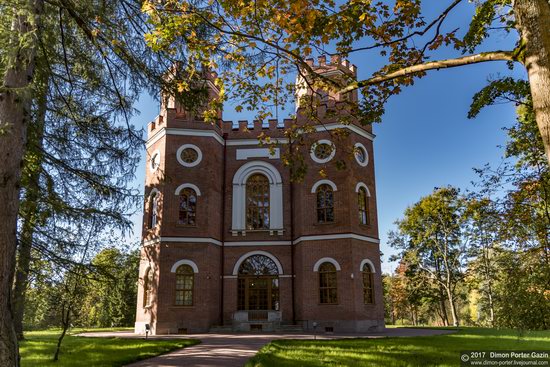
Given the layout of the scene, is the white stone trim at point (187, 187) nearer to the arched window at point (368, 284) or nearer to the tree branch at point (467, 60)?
the arched window at point (368, 284)

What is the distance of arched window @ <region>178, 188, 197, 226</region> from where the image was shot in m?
20.2

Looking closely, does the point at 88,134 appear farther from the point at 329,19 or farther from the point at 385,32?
the point at 385,32

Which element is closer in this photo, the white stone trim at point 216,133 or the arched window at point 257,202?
the white stone trim at point 216,133

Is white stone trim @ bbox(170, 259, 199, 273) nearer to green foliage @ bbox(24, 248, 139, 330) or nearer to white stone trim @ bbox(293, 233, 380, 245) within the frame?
white stone trim @ bbox(293, 233, 380, 245)

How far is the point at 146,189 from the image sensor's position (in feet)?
70.4

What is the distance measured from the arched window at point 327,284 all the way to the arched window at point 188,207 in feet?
21.2

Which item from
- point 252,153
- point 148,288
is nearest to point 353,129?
point 252,153

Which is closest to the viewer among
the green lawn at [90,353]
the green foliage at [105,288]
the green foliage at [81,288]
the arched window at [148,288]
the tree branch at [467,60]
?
the tree branch at [467,60]

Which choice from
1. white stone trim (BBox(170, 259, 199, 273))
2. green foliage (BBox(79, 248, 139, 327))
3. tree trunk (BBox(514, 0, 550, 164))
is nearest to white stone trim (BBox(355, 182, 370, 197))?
white stone trim (BBox(170, 259, 199, 273))

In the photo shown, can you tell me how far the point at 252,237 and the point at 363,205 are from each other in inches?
224

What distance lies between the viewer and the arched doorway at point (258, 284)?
20078 millimetres

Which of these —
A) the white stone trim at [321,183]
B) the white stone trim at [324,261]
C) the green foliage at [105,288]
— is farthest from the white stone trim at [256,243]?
the green foliage at [105,288]

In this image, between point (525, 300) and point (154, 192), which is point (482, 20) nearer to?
point (525, 300)

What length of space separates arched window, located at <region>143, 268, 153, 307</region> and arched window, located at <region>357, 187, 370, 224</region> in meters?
10.3
